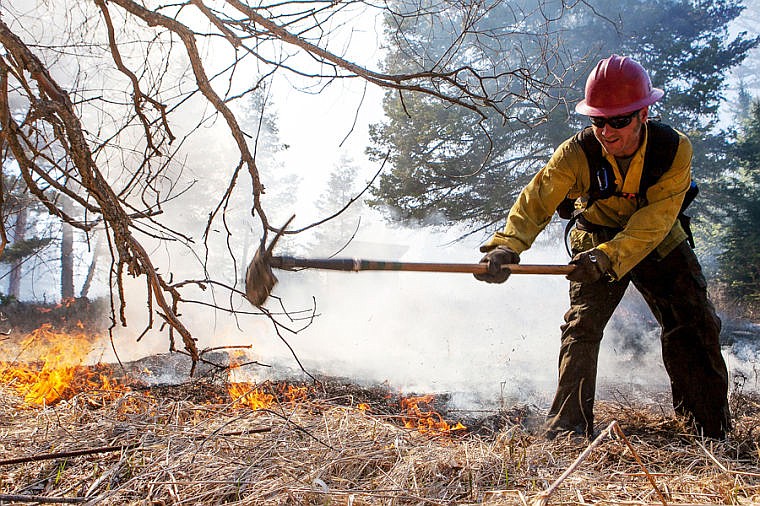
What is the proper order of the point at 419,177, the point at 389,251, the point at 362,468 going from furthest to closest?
the point at 389,251 < the point at 419,177 < the point at 362,468

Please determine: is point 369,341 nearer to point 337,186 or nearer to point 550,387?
point 550,387

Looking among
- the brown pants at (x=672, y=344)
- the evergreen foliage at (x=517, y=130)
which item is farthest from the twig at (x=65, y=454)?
the evergreen foliage at (x=517, y=130)

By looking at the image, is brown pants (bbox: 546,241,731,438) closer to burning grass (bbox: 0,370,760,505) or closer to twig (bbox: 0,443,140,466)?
burning grass (bbox: 0,370,760,505)

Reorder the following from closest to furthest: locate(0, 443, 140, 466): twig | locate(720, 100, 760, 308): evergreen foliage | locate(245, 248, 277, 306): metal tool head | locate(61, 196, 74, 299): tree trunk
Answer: locate(0, 443, 140, 466): twig
locate(245, 248, 277, 306): metal tool head
locate(720, 100, 760, 308): evergreen foliage
locate(61, 196, 74, 299): tree trunk

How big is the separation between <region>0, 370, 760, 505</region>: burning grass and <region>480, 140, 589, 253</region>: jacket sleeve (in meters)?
1.29

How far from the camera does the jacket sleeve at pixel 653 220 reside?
3.23 m

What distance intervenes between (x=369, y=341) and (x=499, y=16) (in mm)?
9723

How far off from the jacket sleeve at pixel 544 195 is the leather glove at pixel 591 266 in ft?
1.28

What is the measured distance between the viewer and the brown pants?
3.44 m

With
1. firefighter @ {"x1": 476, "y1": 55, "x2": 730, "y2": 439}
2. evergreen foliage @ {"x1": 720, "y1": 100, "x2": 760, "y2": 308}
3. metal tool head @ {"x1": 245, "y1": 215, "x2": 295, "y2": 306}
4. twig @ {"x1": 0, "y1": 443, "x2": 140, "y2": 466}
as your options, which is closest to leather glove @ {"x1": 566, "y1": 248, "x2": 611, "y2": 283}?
firefighter @ {"x1": 476, "y1": 55, "x2": 730, "y2": 439}

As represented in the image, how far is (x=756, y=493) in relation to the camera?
2197mm

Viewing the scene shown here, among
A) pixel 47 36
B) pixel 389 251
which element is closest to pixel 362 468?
pixel 47 36

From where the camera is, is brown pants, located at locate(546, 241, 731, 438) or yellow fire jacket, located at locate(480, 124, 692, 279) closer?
yellow fire jacket, located at locate(480, 124, 692, 279)

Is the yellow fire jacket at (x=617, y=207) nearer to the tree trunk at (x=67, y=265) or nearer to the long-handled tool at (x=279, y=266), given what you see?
the long-handled tool at (x=279, y=266)
